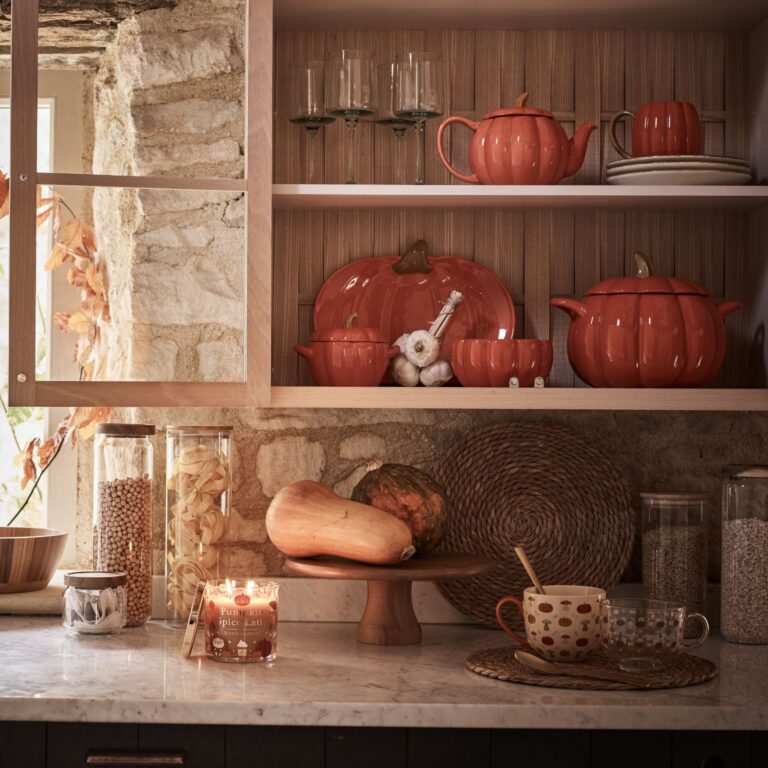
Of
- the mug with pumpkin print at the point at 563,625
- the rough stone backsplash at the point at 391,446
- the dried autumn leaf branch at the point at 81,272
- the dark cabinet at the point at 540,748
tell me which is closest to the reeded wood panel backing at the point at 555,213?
the rough stone backsplash at the point at 391,446

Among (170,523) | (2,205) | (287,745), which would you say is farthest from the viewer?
(2,205)

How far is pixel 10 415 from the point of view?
8.03 feet

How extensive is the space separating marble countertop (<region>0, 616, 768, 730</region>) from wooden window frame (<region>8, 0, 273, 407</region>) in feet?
1.48

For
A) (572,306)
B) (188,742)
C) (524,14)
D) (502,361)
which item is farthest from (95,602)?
(524,14)

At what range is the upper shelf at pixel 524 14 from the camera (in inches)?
84.2

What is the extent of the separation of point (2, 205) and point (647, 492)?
145 centimetres

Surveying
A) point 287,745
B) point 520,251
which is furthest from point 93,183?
point 287,745

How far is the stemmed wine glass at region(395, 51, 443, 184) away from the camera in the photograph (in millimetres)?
2100

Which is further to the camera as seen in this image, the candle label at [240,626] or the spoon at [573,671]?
the candle label at [240,626]

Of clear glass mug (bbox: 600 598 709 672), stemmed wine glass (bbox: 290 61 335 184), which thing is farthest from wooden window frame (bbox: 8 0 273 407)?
clear glass mug (bbox: 600 598 709 672)

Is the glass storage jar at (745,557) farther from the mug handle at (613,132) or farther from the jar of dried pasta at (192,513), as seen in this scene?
the jar of dried pasta at (192,513)

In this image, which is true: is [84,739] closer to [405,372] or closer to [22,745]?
[22,745]

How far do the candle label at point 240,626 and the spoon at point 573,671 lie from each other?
1.38 ft

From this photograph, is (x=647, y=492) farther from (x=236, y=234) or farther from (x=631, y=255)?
(x=236, y=234)
